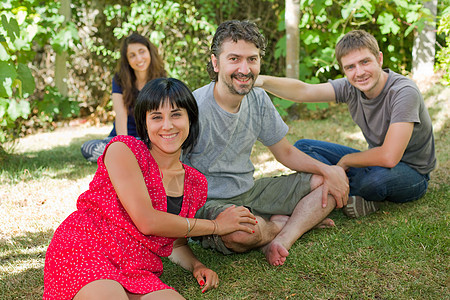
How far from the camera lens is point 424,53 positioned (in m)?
5.83

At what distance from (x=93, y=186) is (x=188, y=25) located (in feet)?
17.5

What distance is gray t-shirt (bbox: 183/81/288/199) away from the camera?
2.60m

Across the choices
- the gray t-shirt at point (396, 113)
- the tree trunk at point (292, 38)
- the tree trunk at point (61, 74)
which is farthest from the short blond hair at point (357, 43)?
the tree trunk at point (61, 74)

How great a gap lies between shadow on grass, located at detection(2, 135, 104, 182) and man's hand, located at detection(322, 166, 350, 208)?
7.87 ft

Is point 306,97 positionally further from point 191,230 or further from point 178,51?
point 178,51

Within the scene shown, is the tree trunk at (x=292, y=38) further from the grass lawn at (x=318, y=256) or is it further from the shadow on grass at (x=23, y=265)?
the shadow on grass at (x=23, y=265)

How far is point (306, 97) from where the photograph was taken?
3.19 m

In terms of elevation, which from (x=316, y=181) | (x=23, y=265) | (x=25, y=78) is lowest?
(x=23, y=265)

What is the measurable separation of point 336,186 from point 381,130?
0.57m

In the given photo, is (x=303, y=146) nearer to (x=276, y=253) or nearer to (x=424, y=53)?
(x=276, y=253)

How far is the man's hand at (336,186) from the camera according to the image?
2699 millimetres

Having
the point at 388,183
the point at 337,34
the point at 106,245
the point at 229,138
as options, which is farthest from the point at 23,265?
the point at 337,34

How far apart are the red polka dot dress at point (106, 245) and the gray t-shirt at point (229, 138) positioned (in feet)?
1.58

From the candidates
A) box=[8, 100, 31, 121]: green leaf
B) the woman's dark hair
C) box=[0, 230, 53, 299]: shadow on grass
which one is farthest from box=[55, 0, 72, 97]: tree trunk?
the woman's dark hair
